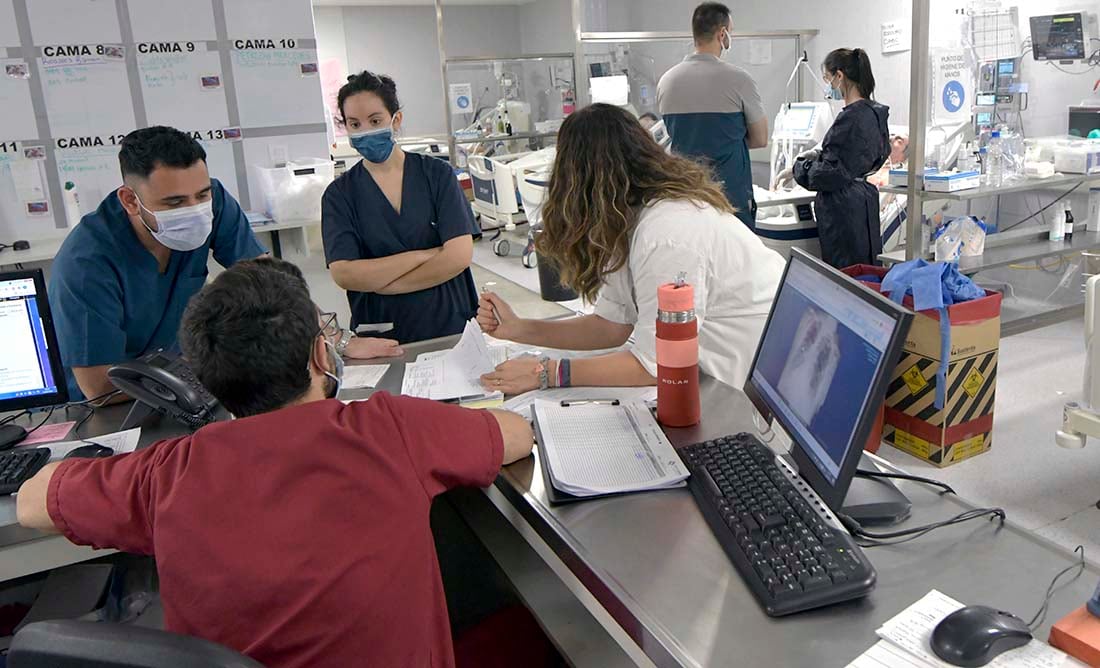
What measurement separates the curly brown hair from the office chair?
119 cm

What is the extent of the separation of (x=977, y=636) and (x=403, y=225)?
1979mm

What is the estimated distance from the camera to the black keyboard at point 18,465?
4.91 ft

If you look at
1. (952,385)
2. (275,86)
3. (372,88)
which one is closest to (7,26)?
(275,86)

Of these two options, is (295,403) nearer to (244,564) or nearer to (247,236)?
(244,564)

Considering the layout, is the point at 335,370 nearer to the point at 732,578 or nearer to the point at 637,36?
the point at 732,578

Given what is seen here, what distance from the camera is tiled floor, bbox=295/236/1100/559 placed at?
249cm

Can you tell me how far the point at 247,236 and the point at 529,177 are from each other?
367cm

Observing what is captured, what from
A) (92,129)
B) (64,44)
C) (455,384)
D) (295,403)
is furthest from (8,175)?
(295,403)

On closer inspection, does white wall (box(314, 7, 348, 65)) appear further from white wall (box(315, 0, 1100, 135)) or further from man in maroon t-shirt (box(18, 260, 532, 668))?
man in maroon t-shirt (box(18, 260, 532, 668))

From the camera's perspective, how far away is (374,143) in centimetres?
247

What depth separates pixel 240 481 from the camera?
1.03 m

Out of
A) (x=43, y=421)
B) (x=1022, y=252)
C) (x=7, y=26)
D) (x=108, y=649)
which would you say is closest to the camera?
(x=108, y=649)

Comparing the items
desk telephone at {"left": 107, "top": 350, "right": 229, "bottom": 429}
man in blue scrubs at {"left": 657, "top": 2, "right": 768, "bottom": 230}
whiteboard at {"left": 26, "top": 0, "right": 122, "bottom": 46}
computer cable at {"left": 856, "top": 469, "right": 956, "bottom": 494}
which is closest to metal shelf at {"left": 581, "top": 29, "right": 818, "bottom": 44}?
man in blue scrubs at {"left": 657, "top": 2, "right": 768, "bottom": 230}

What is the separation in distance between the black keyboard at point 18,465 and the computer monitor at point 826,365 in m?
1.34
